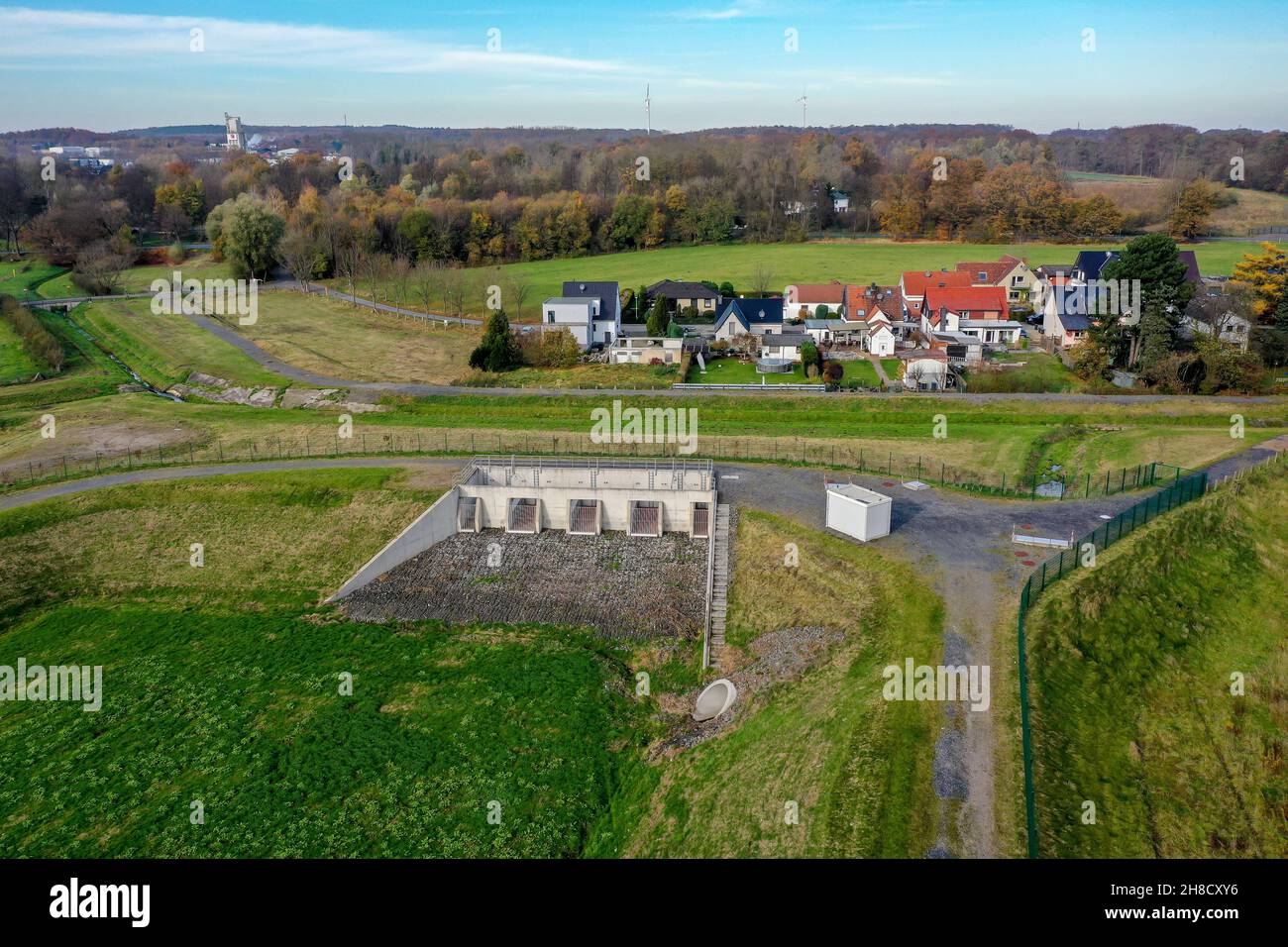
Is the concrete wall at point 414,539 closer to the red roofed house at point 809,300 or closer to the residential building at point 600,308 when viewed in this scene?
the residential building at point 600,308

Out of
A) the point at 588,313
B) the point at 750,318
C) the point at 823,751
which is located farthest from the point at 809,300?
the point at 823,751

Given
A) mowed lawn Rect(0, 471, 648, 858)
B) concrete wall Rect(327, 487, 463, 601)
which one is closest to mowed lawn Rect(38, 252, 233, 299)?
mowed lawn Rect(0, 471, 648, 858)

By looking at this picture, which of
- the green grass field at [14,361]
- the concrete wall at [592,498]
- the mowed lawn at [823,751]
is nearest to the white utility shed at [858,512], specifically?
the mowed lawn at [823,751]

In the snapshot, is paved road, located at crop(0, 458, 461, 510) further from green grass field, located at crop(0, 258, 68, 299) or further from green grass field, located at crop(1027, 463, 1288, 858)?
green grass field, located at crop(0, 258, 68, 299)

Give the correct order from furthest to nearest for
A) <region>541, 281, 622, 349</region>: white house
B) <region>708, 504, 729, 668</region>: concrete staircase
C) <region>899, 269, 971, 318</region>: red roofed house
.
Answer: <region>899, 269, 971, 318</region>: red roofed house < <region>541, 281, 622, 349</region>: white house < <region>708, 504, 729, 668</region>: concrete staircase

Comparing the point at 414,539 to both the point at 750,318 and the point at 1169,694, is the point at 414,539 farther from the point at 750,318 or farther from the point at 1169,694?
the point at 750,318
